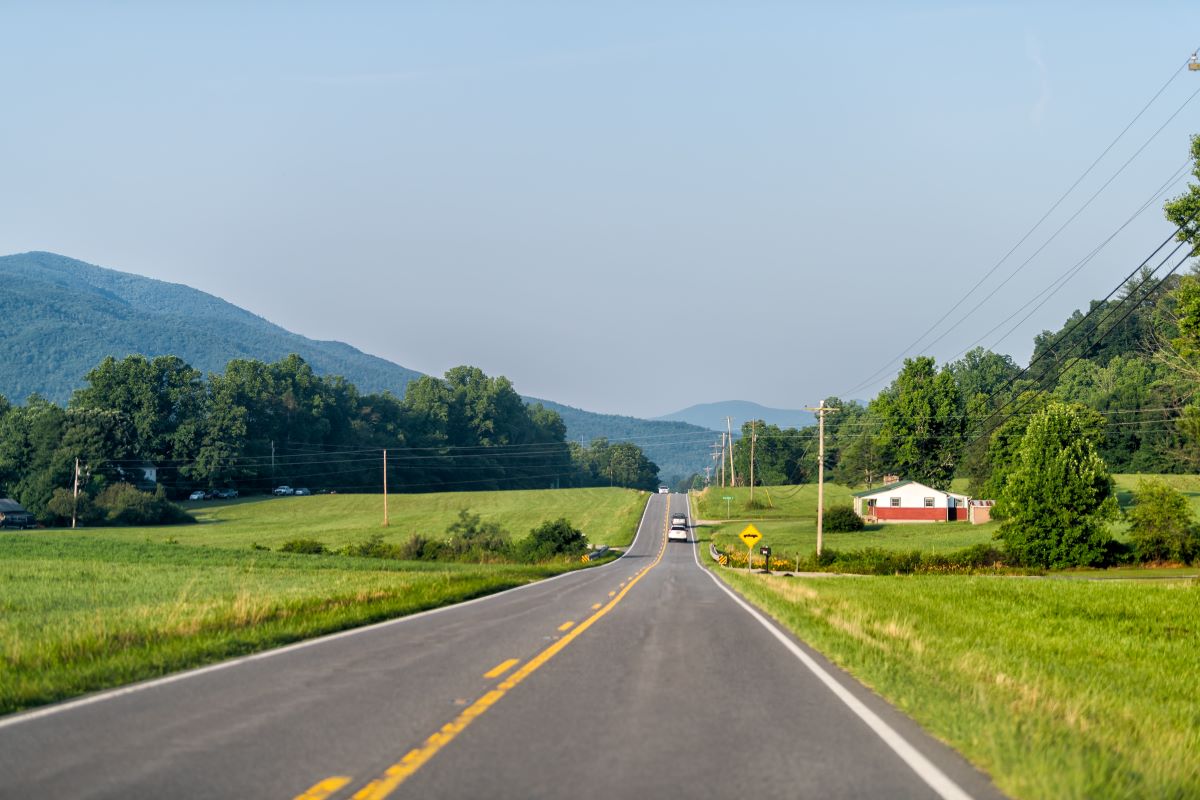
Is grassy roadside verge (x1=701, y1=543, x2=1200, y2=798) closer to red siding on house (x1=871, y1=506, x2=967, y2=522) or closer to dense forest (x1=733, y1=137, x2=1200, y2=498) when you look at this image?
dense forest (x1=733, y1=137, x2=1200, y2=498)

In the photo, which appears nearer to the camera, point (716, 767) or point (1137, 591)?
point (716, 767)

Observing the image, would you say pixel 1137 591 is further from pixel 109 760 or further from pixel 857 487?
pixel 857 487

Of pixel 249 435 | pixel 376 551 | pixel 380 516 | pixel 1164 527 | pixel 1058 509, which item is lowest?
pixel 380 516

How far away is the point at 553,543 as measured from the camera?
251ft

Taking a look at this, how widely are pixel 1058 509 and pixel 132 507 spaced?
8795 centimetres

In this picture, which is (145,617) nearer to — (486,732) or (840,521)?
(486,732)

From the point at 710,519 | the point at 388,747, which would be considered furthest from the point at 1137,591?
the point at 710,519

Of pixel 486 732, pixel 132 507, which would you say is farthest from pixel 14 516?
pixel 486 732

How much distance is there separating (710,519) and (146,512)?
62.2 metres

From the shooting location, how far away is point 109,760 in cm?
721

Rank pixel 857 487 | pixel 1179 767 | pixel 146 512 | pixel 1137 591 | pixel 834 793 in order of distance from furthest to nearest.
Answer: pixel 857 487, pixel 146 512, pixel 1137 591, pixel 1179 767, pixel 834 793

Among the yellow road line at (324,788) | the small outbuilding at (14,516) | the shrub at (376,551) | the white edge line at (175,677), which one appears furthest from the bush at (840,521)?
the yellow road line at (324,788)

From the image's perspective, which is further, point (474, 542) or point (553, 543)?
point (553, 543)

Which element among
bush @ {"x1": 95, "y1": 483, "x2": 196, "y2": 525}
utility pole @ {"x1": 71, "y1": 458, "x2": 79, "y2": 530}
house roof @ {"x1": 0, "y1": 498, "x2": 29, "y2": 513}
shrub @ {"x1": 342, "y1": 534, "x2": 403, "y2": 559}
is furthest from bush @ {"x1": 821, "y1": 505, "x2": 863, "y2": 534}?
house roof @ {"x1": 0, "y1": 498, "x2": 29, "y2": 513}
